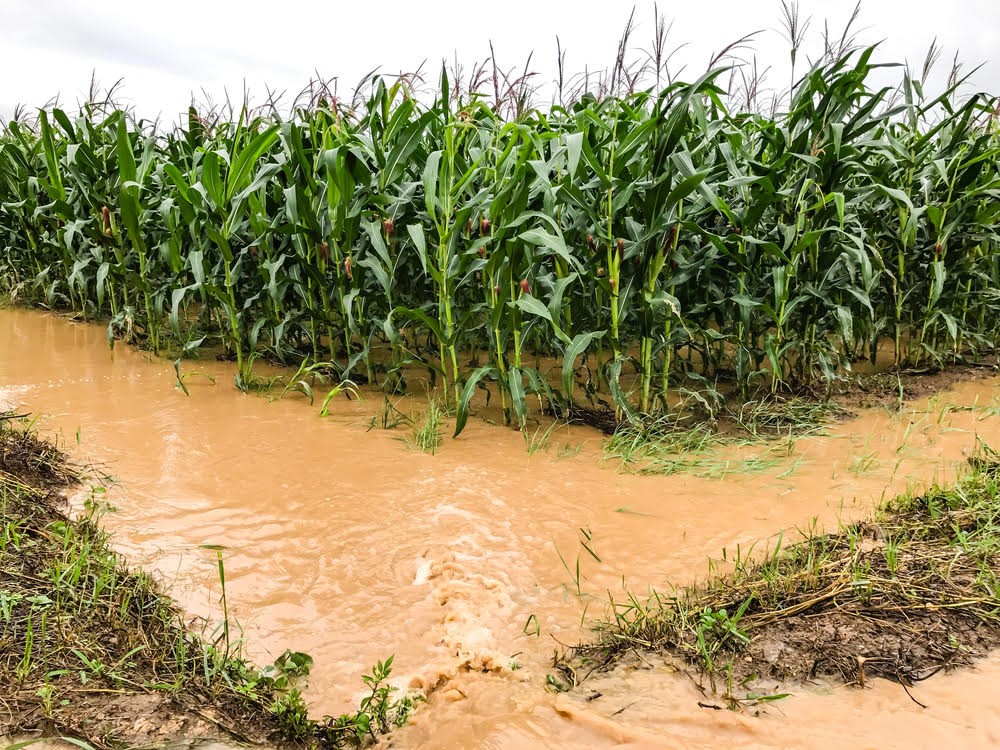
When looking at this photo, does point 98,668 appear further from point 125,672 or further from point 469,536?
point 469,536

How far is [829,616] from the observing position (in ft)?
5.68

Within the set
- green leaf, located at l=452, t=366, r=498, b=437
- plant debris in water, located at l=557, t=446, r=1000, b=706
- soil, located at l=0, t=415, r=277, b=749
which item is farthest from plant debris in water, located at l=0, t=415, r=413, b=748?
green leaf, located at l=452, t=366, r=498, b=437

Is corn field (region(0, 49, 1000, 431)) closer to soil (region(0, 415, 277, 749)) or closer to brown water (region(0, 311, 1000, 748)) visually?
brown water (region(0, 311, 1000, 748))

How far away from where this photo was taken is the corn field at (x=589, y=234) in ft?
10.4

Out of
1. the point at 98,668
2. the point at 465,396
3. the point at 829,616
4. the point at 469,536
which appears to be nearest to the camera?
the point at 98,668

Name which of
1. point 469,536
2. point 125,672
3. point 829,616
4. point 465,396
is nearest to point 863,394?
point 465,396

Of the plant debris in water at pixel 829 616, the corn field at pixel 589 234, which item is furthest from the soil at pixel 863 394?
the plant debris in water at pixel 829 616

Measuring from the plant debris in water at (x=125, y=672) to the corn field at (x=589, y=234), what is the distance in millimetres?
1600

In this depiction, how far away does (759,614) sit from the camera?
5.76ft

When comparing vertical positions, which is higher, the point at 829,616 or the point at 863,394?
the point at 863,394

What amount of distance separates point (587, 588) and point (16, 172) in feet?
19.3

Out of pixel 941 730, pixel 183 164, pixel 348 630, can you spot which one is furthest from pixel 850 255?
pixel 183 164

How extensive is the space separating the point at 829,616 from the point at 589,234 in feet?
6.38

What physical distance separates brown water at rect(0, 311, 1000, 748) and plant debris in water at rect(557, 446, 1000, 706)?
7 centimetres
